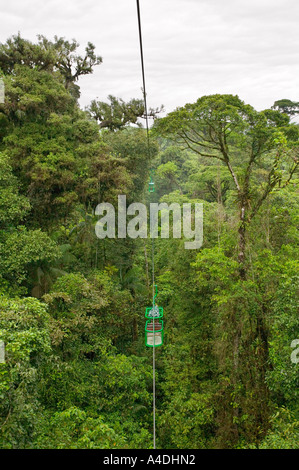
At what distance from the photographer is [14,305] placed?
5.39 metres

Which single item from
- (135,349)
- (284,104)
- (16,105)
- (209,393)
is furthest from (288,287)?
(284,104)

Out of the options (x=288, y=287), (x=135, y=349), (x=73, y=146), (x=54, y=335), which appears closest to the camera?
(x=288, y=287)

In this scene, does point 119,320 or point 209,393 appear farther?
point 119,320

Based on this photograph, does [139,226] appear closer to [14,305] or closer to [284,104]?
[14,305]

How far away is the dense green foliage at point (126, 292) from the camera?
6.02 metres

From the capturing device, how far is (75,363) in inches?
310

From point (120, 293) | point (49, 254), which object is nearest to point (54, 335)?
point (49, 254)

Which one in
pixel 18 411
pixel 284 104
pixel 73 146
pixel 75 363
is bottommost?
pixel 75 363

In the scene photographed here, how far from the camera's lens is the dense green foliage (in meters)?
6.02

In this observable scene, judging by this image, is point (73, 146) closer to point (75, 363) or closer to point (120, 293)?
point (120, 293)

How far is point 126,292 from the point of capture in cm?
1030

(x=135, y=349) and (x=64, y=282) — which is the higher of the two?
(x=64, y=282)

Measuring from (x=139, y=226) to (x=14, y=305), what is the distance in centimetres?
729

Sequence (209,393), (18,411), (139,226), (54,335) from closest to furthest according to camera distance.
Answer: (18,411)
(54,335)
(209,393)
(139,226)
